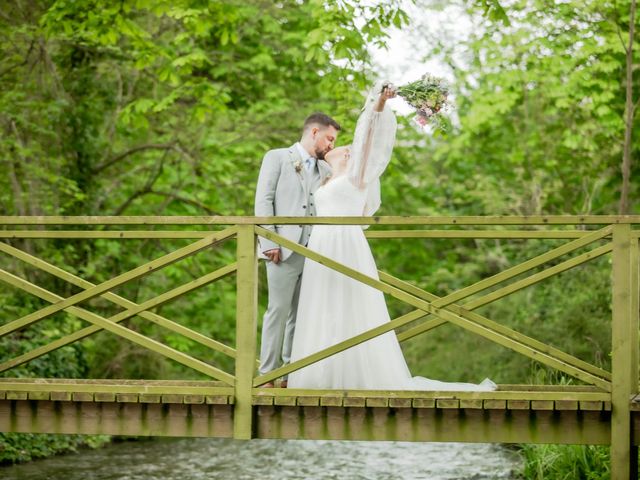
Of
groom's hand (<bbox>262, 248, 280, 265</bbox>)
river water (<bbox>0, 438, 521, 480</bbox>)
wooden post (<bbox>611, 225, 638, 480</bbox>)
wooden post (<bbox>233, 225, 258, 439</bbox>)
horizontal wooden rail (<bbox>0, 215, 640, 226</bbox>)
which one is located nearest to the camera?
horizontal wooden rail (<bbox>0, 215, 640, 226</bbox>)

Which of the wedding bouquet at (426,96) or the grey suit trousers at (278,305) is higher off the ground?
the wedding bouquet at (426,96)

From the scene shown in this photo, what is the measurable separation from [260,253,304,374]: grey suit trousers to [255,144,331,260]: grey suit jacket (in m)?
0.20

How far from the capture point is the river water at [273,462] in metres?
10.1

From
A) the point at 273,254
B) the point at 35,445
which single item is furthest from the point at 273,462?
the point at 273,254

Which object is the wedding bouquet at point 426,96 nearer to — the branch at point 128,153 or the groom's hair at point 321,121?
the groom's hair at point 321,121

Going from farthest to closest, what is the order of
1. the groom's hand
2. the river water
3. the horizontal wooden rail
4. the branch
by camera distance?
the branch, the river water, the groom's hand, the horizontal wooden rail

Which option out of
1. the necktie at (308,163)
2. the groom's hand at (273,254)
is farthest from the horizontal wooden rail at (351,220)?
the necktie at (308,163)

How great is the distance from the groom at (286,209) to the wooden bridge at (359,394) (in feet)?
1.11

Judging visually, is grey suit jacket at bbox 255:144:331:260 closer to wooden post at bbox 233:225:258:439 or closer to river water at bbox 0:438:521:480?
wooden post at bbox 233:225:258:439

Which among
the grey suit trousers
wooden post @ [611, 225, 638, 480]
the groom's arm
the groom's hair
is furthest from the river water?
the groom's hair

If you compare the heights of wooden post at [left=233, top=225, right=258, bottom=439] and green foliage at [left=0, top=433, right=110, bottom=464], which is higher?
wooden post at [left=233, top=225, right=258, bottom=439]

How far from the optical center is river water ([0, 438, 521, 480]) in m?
10.1

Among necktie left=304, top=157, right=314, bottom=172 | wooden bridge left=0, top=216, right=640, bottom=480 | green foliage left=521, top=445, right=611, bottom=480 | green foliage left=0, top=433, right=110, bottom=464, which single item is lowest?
green foliage left=0, top=433, right=110, bottom=464

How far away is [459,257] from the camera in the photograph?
71.1ft
